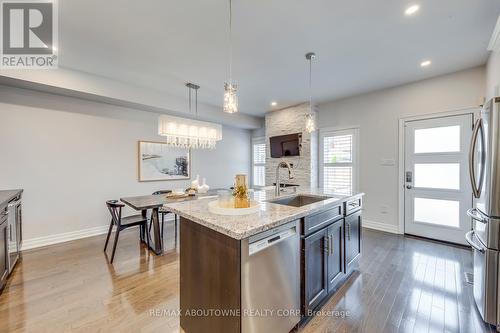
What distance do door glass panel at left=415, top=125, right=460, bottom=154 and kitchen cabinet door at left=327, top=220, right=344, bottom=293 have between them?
2.73m

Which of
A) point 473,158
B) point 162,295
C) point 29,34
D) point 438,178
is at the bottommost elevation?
point 162,295

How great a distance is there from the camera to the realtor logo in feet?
6.49

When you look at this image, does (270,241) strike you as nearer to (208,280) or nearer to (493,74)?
(208,280)

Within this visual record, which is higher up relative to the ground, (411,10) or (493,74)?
(411,10)

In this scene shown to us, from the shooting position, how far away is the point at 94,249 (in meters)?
3.25

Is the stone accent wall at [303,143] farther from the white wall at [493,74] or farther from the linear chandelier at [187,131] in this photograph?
the white wall at [493,74]

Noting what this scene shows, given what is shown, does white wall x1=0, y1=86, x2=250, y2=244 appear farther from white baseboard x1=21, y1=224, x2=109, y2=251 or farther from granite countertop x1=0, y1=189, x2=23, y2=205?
granite countertop x1=0, y1=189, x2=23, y2=205

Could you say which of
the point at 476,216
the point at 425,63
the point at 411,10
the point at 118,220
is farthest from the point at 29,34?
the point at 425,63

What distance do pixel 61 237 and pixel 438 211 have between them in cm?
649

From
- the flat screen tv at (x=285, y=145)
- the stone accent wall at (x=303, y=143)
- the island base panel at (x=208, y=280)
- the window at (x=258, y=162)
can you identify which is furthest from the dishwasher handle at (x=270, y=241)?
the window at (x=258, y=162)

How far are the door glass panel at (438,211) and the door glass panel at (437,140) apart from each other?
879 millimetres

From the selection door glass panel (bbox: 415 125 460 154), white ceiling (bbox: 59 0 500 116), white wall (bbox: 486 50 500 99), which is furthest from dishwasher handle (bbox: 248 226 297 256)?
door glass panel (bbox: 415 125 460 154)

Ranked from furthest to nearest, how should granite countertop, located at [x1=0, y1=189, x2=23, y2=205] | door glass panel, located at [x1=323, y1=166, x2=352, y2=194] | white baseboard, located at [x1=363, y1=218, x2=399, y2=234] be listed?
door glass panel, located at [x1=323, y1=166, x2=352, y2=194], white baseboard, located at [x1=363, y1=218, x2=399, y2=234], granite countertop, located at [x1=0, y1=189, x2=23, y2=205]

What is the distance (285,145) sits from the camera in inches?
210
